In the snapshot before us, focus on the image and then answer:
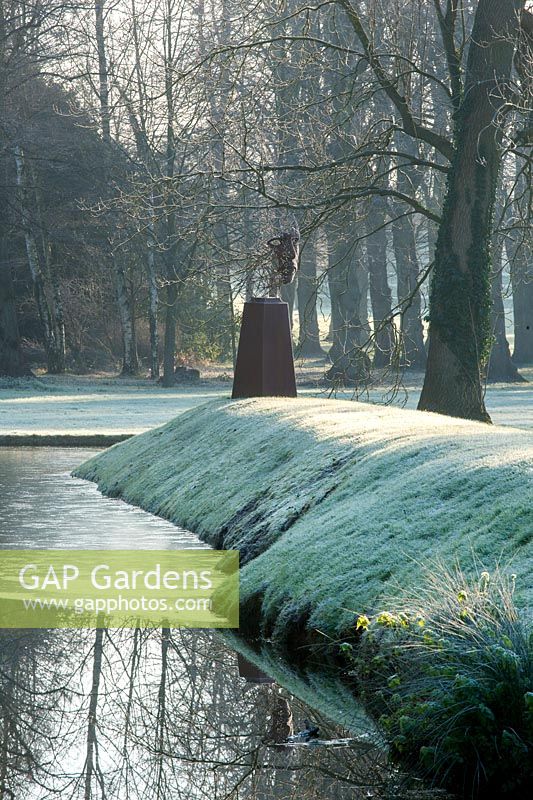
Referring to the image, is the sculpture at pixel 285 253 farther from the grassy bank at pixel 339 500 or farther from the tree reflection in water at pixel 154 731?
the tree reflection in water at pixel 154 731

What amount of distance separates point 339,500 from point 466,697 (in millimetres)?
4882

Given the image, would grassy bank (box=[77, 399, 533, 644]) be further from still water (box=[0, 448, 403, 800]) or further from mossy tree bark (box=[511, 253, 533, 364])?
mossy tree bark (box=[511, 253, 533, 364])

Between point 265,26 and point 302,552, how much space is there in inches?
461

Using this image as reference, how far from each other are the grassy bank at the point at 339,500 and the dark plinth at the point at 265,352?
4.07ft

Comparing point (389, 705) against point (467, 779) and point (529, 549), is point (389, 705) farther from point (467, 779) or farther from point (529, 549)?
point (529, 549)

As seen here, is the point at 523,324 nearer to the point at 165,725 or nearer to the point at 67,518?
the point at 67,518

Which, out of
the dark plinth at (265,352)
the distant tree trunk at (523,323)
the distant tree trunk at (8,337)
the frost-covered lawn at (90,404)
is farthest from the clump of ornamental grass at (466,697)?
the distant tree trunk at (523,323)

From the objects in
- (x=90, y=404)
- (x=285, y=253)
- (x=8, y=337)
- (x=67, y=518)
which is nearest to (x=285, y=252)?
(x=285, y=253)

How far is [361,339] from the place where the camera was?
156ft

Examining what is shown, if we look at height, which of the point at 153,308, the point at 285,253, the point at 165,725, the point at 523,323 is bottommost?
the point at 165,725

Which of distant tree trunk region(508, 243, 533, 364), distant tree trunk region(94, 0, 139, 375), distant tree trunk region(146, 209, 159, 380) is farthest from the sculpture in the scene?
distant tree trunk region(508, 243, 533, 364)

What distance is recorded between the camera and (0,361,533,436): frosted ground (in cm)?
2479

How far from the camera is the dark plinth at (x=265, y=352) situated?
56.2 feet

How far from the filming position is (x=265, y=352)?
17.3m
